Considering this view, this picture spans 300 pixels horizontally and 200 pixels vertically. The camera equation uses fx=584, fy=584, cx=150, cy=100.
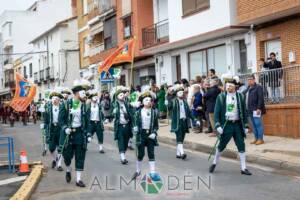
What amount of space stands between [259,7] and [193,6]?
5829 mm

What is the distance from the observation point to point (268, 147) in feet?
49.1

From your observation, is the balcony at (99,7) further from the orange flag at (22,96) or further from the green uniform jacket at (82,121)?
the green uniform jacket at (82,121)

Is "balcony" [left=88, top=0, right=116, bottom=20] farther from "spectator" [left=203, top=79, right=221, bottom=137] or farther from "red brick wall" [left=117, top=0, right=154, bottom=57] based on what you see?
"spectator" [left=203, top=79, right=221, bottom=137]

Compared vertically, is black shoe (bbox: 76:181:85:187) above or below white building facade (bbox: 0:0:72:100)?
below

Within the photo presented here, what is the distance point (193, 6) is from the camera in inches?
969

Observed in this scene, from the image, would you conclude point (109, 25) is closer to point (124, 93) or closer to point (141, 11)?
point (141, 11)

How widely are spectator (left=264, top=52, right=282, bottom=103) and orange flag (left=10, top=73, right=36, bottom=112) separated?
24.5ft

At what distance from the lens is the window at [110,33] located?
36.4 metres

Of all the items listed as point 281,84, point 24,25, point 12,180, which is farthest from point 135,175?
point 24,25

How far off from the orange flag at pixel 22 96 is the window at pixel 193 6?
27.3ft

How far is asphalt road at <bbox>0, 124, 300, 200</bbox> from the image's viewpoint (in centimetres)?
988

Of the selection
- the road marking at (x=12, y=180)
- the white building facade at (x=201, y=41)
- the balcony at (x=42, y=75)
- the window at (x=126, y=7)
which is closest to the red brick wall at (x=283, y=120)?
the white building facade at (x=201, y=41)

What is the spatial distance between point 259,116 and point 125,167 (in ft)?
13.4

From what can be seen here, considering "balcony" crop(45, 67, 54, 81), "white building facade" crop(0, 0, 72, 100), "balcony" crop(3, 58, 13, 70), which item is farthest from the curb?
"balcony" crop(3, 58, 13, 70)
